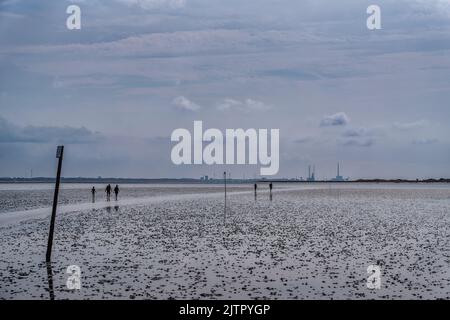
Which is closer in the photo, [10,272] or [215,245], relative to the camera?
[10,272]

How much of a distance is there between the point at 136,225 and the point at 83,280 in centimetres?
1751

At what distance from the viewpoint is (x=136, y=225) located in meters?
34.7

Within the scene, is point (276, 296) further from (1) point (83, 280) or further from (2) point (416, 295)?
(1) point (83, 280)

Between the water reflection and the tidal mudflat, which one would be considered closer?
the water reflection

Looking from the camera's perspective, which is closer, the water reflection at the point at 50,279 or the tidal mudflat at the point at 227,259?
the water reflection at the point at 50,279

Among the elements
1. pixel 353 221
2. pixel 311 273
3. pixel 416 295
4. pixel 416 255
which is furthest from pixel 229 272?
pixel 353 221

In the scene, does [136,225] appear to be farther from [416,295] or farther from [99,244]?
[416,295]

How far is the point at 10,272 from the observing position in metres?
18.7

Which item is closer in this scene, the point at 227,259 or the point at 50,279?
the point at 50,279

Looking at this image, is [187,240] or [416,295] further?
[187,240]

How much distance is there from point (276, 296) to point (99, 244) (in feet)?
43.1
